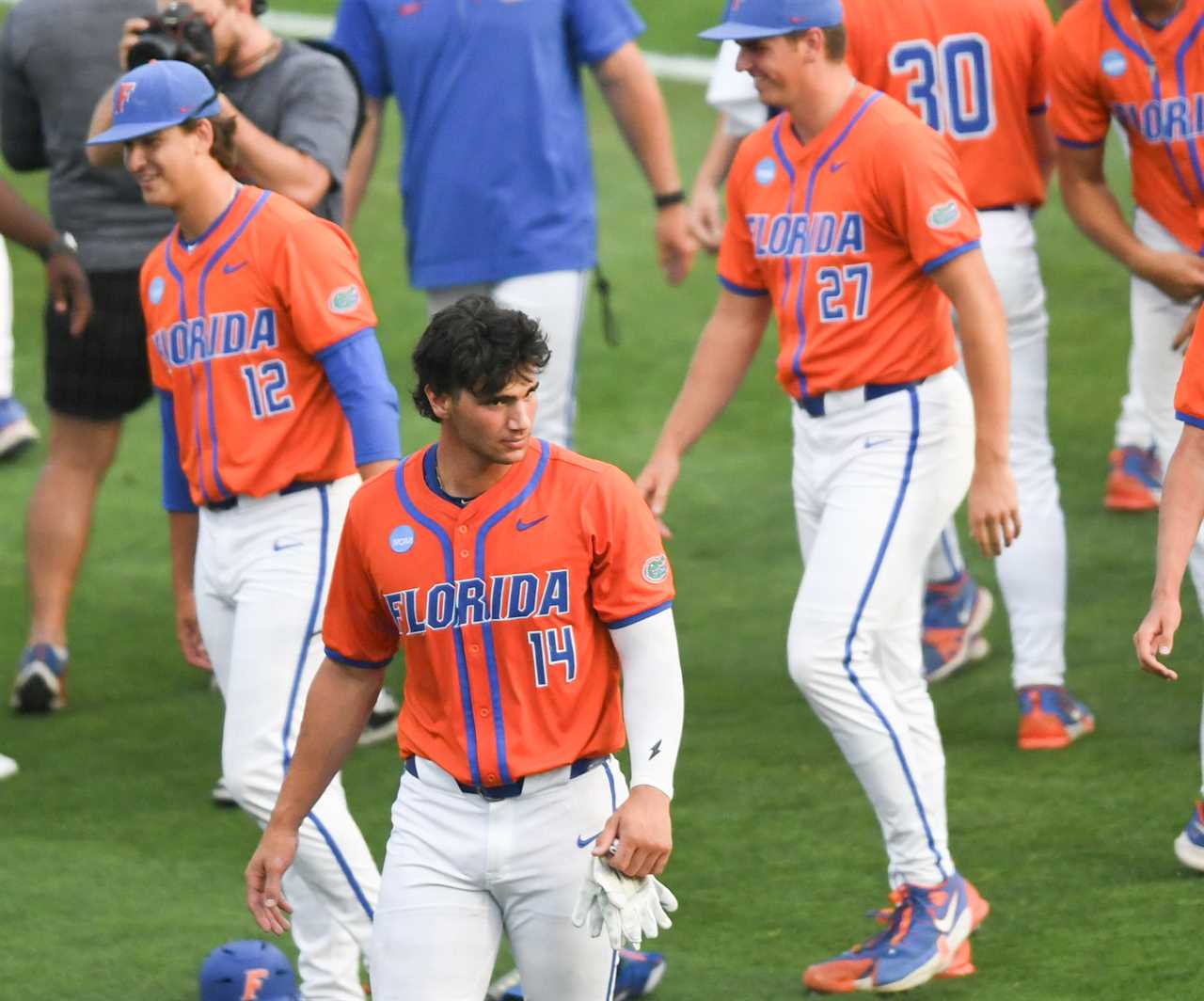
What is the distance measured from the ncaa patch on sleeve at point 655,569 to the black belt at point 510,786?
0.35 m

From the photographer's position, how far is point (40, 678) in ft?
22.5

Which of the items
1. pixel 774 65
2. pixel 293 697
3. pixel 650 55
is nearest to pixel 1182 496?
pixel 774 65

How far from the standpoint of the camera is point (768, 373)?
10.1m

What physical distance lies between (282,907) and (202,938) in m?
1.48

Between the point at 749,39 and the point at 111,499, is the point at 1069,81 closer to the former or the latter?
the point at 749,39

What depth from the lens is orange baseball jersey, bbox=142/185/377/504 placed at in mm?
4750

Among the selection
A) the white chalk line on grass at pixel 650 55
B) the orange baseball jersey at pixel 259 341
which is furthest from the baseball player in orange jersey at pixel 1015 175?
the white chalk line on grass at pixel 650 55

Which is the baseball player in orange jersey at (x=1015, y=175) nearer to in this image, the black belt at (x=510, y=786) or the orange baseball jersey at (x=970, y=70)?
the orange baseball jersey at (x=970, y=70)

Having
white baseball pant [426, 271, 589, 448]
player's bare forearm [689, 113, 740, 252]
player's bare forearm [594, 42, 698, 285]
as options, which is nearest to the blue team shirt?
white baseball pant [426, 271, 589, 448]

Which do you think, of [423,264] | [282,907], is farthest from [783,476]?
[282,907]

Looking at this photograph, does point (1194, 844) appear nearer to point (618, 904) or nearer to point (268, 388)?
point (618, 904)

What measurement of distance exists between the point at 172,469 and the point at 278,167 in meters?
0.92

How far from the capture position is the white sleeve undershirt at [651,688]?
3.71 metres

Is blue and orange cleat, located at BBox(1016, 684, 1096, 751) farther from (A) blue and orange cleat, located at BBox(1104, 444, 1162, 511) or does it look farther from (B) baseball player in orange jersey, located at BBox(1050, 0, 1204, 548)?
(A) blue and orange cleat, located at BBox(1104, 444, 1162, 511)
